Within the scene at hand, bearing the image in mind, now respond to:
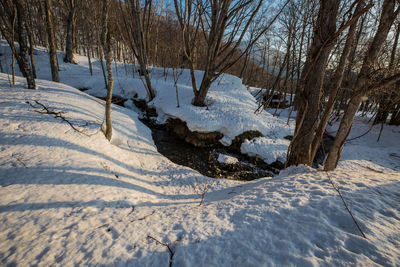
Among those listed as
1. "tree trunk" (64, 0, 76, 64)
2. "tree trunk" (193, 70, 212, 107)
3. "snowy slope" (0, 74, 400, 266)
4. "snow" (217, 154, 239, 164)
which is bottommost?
"snow" (217, 154, 239, 164)

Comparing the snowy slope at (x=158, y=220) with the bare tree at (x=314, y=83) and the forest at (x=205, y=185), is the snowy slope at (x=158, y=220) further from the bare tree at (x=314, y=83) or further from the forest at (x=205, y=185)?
the bare tree at (x=314, y=83)

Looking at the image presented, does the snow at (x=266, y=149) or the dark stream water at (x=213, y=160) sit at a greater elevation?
the snow at (x=266, y=149)

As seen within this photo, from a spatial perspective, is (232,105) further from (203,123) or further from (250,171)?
(250,171)

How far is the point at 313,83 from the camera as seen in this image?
10.1ft

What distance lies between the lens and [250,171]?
5.47 metres

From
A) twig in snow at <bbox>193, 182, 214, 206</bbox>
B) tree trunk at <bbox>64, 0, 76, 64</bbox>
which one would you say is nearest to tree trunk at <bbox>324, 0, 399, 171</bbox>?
twig in snow at <bbox>193, 182, 214, 206</bbox>

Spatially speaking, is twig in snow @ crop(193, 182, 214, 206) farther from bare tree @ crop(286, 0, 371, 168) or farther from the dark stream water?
bare tree @ crop(286, 0, 371, 168)

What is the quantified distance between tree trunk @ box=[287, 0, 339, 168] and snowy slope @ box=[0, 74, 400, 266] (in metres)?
0.56

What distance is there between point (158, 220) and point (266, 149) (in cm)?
545

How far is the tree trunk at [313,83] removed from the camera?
2.76m

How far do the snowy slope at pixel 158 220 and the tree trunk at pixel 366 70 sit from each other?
1201mm

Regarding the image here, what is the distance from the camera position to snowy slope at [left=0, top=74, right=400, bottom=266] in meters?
1.29

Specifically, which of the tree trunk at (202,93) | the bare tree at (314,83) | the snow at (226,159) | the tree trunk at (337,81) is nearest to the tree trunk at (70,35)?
the tree trunk at (202,93)

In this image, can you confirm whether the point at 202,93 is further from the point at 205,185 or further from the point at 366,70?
the point at 366,70
